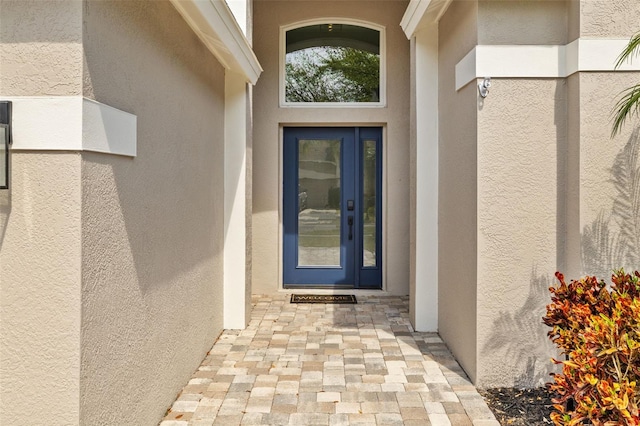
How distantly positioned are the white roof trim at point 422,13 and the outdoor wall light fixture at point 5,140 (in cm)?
363

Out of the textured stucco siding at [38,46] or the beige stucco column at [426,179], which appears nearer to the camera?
the textured stucco siding at [38,46]

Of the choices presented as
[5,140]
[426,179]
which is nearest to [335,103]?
[426,179]

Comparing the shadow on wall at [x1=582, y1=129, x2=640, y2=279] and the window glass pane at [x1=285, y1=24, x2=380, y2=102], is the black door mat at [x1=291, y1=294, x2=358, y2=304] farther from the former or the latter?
the shadow on wall at [x1=582, y1=129, x2=640, y2=279]

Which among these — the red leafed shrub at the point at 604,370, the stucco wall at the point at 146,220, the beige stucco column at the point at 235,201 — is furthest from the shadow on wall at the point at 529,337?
the beige stucco column at the point at 235,201

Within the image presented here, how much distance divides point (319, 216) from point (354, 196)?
1.89ft

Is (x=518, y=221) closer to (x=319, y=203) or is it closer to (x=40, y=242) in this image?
(x=40, y=242)

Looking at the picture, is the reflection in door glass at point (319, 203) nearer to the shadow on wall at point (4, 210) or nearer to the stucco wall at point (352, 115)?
the stucco wall at point (352, 115)

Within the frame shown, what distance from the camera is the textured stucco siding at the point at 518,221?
386 centimetres

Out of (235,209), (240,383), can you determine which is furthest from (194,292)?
(235,209)

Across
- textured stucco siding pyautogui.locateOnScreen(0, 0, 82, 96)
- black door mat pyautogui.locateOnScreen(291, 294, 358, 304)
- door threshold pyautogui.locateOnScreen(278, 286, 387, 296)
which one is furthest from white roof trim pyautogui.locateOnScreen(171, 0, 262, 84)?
door threshold pyautogui.locateOnScreen(278, 286, 387, 296)

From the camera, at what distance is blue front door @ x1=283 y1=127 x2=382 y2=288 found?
7.39 meters

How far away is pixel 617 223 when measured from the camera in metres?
3.70

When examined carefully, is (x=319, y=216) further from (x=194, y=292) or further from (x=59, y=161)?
(x=59, y=161)

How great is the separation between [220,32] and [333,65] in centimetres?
350
